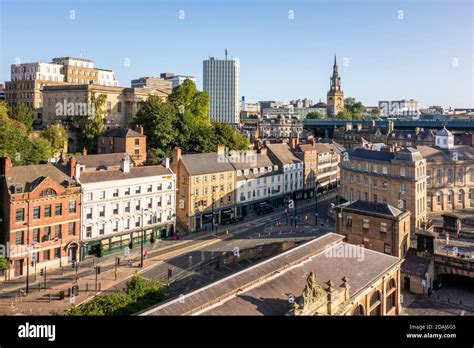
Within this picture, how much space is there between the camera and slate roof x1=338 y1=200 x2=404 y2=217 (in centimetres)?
3506

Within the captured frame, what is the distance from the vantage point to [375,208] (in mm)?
36312

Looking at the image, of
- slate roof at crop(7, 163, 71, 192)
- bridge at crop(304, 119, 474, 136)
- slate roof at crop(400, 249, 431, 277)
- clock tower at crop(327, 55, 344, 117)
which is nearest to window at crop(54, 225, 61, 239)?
slate roof at crop(7, 163, 71, 192)

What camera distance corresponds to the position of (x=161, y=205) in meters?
45.0

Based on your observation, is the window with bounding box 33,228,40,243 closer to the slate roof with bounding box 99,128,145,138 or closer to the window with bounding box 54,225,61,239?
the window with bounding box 54,225,61,239

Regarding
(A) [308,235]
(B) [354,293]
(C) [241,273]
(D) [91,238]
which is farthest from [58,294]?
(A) [308,235]

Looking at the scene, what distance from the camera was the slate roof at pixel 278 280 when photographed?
1520 cm

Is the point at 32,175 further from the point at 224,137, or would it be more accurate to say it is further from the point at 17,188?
the point at 224,137

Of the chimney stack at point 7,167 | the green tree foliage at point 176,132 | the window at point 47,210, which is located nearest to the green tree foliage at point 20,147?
the chimney stack at point 7,167

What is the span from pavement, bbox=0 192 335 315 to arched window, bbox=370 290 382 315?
14007mm

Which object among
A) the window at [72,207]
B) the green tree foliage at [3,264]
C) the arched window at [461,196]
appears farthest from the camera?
the arched window at [461,196]

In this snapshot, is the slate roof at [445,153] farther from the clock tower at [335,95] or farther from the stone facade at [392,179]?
the clock tower at [335,95]

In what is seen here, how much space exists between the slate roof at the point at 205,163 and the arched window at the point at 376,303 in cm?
2930
